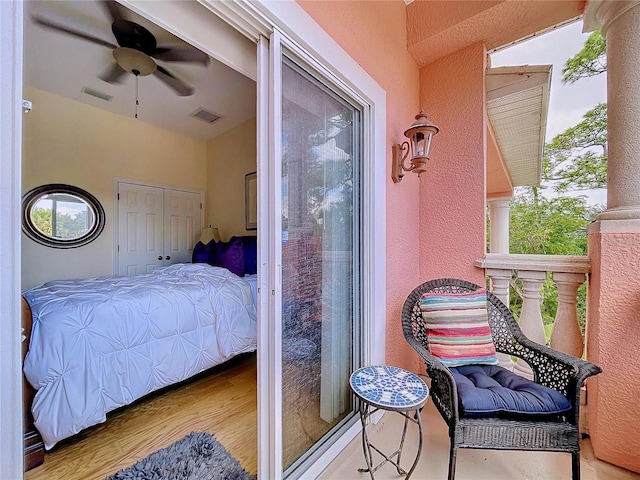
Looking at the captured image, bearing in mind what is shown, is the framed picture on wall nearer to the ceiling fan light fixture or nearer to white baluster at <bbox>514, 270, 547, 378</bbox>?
the ceiling fan light fixture

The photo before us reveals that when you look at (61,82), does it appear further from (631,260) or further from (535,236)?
(535,236)

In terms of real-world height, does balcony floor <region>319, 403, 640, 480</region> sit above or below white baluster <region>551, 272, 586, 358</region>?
below

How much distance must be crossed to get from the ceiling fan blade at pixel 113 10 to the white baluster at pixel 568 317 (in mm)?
3604

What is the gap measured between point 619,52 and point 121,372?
3.51 meters

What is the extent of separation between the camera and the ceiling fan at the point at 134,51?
210cm

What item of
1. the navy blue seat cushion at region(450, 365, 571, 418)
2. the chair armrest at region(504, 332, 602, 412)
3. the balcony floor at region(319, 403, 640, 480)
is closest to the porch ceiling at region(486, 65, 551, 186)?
the chair armrest at region(504, 332, 602, 412)

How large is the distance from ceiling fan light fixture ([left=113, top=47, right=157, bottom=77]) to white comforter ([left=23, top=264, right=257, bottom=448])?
79.2 inches

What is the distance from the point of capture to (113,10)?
201 centimetres

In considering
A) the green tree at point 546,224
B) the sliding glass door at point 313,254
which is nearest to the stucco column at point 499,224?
the green tree at point 546,224

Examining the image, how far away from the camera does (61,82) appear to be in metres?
2.80

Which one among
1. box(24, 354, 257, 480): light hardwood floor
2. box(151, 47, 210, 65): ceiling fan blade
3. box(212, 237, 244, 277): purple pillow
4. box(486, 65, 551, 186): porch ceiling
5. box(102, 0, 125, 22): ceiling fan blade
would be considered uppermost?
box(102, 0, 125, 22): ceiling fan blade

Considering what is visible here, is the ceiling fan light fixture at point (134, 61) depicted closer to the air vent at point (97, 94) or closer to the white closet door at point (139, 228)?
the air vent at point (97, 94)

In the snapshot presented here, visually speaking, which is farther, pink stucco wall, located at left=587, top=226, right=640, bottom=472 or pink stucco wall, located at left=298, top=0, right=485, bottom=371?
pink stucco wall, located at left=298, top=0, right=485, bottom=371

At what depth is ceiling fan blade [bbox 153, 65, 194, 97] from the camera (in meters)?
2.73
